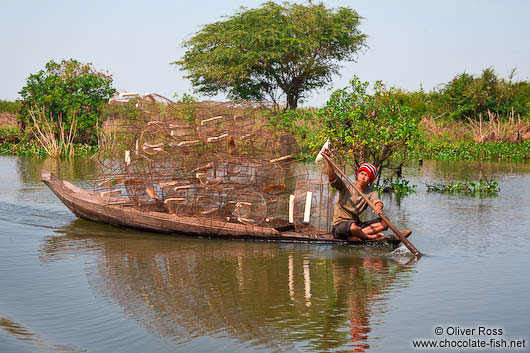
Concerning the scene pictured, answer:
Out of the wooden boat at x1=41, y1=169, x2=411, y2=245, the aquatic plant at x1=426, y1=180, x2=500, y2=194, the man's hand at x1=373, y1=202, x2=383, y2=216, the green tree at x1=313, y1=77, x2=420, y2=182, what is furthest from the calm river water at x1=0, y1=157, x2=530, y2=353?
the aquatic plant at x1=426, y1=180, x2=500, y2=194

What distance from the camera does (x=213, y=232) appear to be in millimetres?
8023

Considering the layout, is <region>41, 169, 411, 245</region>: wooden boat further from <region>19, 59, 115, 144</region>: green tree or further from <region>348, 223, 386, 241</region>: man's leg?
<region>19, 59, 115, 144</region>: green tree

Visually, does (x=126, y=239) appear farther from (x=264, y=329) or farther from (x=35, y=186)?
(x=35, y=186)

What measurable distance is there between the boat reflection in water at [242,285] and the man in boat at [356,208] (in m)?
0.22

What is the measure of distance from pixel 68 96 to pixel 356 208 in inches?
677

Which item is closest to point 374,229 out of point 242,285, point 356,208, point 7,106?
point 356,208

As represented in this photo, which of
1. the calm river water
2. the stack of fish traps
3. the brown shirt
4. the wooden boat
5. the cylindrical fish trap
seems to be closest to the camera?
the calm river water

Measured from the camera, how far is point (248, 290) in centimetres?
595

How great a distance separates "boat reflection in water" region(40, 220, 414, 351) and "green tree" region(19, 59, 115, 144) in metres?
14.5

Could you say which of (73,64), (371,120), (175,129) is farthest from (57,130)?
(175,129)

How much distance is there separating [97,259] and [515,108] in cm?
2428

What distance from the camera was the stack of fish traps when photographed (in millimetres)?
8000

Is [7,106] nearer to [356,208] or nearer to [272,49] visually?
[272,49]

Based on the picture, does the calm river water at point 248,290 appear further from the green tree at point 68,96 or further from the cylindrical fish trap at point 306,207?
the green tree at point 68,96
